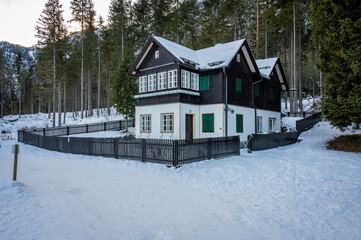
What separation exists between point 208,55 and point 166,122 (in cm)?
791

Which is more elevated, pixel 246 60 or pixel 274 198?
pixel 246 60

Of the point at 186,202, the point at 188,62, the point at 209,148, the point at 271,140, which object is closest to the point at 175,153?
the point at 209,148

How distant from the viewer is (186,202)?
623 cm

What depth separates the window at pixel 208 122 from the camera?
18164 millimetres

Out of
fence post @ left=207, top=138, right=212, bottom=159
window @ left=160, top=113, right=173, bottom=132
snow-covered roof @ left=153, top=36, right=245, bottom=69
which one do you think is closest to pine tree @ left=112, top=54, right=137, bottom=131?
snow-covered roof @ left=153, top=36, right=245, bottom=69

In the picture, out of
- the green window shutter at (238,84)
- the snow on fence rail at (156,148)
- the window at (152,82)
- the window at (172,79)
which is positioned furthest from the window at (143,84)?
the green window shutter at (238,84)

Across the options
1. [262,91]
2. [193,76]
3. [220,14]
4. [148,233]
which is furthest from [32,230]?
[220,14]

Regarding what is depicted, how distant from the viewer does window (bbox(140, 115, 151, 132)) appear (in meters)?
19.6

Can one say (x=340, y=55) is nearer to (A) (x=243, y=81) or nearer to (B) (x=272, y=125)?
(A) (x=243, y=81)

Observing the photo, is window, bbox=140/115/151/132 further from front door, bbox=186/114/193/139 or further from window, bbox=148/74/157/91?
front door, bbox=186/114/193/139

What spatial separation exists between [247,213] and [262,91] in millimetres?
19694

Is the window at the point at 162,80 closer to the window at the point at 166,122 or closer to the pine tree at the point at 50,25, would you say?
the window at the point at 166,122

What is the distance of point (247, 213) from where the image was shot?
5.58m

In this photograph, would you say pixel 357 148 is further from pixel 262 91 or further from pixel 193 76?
pixel 193 76
